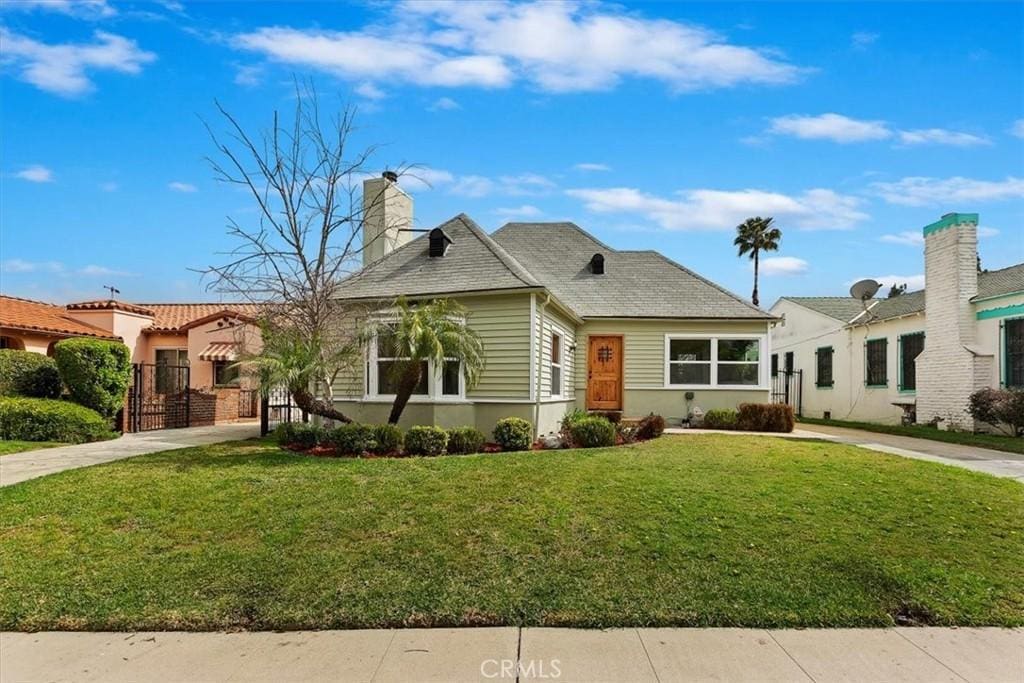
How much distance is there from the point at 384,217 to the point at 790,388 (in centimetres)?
1906

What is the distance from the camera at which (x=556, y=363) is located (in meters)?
14.6

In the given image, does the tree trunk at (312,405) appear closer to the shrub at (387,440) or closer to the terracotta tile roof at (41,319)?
the shrub at (387,440)

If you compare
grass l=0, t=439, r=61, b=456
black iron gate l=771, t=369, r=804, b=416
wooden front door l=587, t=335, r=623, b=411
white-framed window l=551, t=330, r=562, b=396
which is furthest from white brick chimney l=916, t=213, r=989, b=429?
grass l=0, t=439, r=61, b=456

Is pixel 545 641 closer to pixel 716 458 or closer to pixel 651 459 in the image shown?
pixel 651 459

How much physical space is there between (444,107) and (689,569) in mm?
9333

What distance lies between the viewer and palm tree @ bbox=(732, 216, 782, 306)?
3591cm

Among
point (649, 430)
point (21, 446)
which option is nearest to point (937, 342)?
point (649, 430)

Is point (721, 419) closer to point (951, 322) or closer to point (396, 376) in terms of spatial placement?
point (951, 322)

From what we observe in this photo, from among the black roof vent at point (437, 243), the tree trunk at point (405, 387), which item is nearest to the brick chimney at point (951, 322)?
the black roof vent at point (437, 243)

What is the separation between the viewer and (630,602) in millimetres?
4676

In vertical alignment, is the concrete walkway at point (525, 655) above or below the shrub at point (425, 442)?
below

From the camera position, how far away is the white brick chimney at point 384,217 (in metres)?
15.1

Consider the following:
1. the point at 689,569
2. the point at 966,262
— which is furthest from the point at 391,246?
the point at 966,262

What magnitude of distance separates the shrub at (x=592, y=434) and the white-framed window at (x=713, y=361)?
6523 mm
